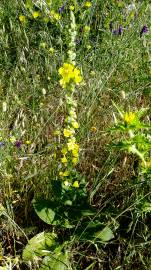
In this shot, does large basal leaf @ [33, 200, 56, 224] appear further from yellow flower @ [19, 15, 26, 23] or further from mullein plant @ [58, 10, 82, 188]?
yellow flower @ [19, 15, 26, 23]

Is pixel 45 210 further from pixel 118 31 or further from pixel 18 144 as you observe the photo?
pixel 118 31

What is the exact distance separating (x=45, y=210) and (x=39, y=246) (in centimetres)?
15

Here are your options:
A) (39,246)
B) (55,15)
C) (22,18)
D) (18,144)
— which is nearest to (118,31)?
(55,15)

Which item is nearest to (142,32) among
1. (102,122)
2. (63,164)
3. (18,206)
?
(102,122)

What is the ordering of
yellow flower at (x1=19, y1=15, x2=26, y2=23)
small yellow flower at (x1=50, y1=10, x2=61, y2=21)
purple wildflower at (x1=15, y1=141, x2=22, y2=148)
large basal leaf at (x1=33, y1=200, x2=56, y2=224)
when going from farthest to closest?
yellow flower at (x1=19, y1=15, x2=26, y2=23)
small yellow flower at (x1=50, y1=10, x2=61, y2=21)
purple wildflower at (x1=15, y1=141, x2=22, y2=148)
large basal leaf at (x1=33, y1=200, x2=56, y2=224)

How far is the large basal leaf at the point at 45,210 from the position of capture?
5.72 ft

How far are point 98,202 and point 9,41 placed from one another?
1.68m

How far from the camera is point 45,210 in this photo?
5.78 feet

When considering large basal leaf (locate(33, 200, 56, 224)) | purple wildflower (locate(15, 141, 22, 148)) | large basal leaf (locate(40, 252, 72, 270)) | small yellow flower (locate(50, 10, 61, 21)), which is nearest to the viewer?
large basal leaf (locate(40, 252, 72, 270))

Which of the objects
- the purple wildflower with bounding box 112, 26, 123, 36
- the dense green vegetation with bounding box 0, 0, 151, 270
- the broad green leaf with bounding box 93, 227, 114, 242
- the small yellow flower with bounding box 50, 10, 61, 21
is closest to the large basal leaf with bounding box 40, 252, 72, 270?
the dense green vegetation with bounding box 0, 0, 151, 270

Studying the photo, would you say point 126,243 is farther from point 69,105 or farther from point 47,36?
point 47,36

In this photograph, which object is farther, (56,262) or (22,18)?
(22,18)

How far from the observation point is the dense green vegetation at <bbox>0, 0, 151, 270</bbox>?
5.50 ft

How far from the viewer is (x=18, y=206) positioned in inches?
77.9
